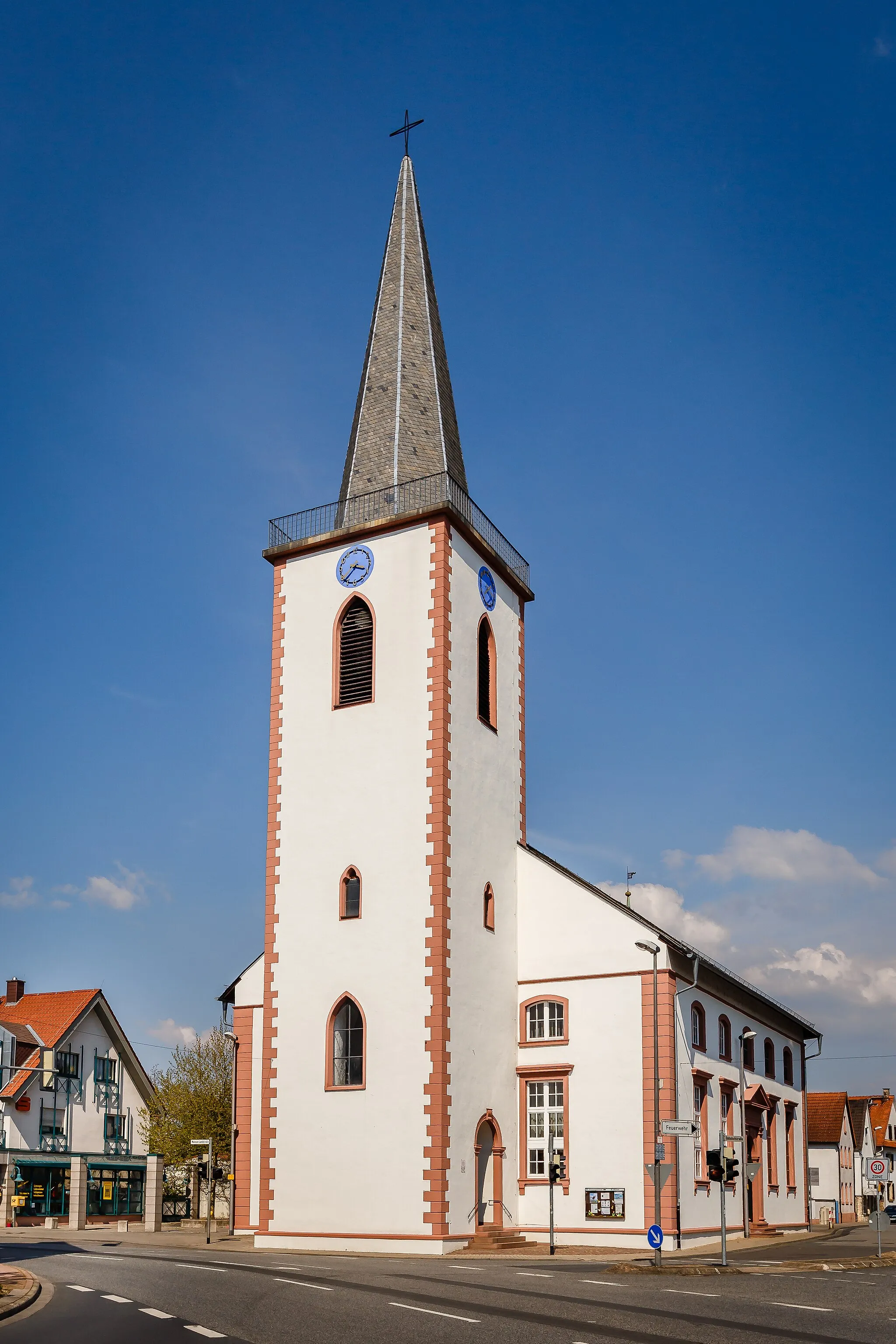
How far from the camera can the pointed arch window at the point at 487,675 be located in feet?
122

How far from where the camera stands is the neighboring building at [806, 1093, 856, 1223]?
7550 centimetres

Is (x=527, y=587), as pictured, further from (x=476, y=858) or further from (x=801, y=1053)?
(x=801, y=1053)

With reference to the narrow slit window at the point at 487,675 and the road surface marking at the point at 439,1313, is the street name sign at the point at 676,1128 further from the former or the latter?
the narrow slit window at the point at 487,675

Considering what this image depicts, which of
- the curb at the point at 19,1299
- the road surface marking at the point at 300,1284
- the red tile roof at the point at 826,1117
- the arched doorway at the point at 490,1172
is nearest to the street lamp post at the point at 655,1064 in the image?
the arched doorway at the point at 490,1172

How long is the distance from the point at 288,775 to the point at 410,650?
4659 mm

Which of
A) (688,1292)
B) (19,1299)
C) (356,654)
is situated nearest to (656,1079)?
(688,1292)

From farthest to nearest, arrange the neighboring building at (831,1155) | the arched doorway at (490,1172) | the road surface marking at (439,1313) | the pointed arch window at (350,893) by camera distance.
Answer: the neighboring building at (831,1155), the pointed arch window at (350,893), the arched doorway at (490,1172), the road surface marking at (439,1313)

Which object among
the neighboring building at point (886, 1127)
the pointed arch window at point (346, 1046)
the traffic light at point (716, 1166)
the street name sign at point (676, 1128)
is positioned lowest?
the neighboring building at point (886, 1127)

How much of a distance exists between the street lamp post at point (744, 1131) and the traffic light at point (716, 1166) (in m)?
12.6

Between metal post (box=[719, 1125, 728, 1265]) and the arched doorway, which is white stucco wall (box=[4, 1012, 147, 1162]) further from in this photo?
metal post (box=[719, 1125, 728, 1265])

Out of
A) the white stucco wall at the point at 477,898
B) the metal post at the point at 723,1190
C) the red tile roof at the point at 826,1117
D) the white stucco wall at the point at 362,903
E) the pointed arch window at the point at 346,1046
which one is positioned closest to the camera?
the metal post at the point at 723,1190

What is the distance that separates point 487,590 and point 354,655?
4588 millimetres

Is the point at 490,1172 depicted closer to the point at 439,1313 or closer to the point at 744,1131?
the point at 744,1131

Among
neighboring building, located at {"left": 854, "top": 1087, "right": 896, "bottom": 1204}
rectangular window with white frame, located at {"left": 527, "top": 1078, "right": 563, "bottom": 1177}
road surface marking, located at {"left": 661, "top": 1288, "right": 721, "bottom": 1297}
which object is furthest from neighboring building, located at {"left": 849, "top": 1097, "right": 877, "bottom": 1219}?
road surface marking, located at {"left": 661, "top": 1288, "right": 721, "bottom": 1297}
